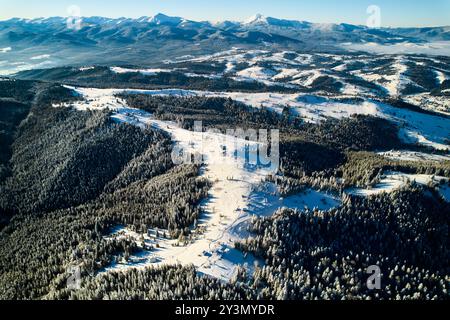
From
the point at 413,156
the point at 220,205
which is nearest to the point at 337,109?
the point at 413,156

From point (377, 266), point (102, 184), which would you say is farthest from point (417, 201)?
point (102, 184)

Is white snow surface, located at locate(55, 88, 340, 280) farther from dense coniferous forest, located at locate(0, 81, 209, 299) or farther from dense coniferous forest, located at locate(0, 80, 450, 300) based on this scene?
dense coniferous forest, located at locate(0, 81, 209, 299)

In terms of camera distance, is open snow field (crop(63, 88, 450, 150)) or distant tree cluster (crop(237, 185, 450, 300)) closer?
distant tree cluster (crop(237, 185, 450, 300))

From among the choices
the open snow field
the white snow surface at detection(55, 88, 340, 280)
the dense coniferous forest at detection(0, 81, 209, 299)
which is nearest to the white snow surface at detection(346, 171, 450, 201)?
the white snow surface at detection(55, 88, 340, 280)

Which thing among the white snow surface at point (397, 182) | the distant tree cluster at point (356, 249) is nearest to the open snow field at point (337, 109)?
the white snow surface at point (397, 182)

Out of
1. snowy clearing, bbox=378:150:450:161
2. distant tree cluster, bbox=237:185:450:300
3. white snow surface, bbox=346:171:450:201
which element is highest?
white snow surface, bbox=346:171:450:201

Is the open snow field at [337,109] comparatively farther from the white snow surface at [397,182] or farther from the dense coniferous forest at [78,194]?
the white snow surface at [397,182]

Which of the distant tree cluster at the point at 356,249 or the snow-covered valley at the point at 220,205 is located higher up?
the snow-covered valley at the point at 220,205

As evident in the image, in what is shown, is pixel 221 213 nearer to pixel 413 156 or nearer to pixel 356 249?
pixel 356 249

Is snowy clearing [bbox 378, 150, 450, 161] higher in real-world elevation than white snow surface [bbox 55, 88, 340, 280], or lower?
lower

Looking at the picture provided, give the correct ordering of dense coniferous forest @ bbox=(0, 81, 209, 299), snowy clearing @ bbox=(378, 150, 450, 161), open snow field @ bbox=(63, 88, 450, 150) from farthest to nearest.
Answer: open snow field @ bbox=(63, 88, 450, 150) → snowy clearing @ bbox=(378, 150, 450, 161) → dense coniferous forest @ bbox=(0, 81, 209, 299)

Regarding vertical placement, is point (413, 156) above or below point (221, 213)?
below
